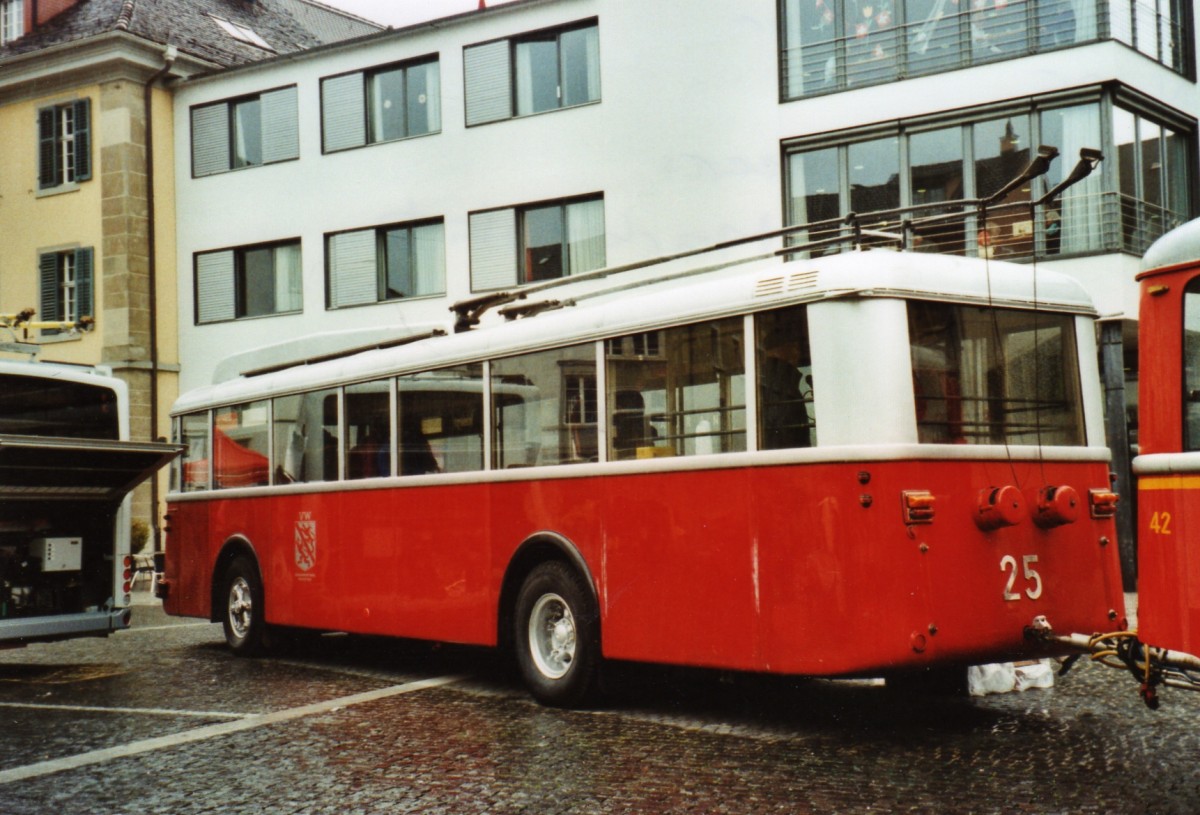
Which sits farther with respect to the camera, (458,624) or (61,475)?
(61,475)

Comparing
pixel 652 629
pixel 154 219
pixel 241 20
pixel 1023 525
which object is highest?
pixel 241 20

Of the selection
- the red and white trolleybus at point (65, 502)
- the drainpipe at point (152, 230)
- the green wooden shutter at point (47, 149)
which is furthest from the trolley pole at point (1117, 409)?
the green wooden shutter at point (47, 149)

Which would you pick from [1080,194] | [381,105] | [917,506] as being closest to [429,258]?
[381,105]

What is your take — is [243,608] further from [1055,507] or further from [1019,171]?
[1019,171]

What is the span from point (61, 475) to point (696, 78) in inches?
554

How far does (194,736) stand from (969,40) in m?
17.1

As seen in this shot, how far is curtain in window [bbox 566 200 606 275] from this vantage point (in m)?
25.1

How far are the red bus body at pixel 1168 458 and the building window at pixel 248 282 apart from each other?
2415 cm

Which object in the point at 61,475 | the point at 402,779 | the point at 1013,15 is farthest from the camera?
the point at 1013,15

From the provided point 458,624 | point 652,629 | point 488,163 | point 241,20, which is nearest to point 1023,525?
point 652,629

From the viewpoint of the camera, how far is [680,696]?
33.1ft

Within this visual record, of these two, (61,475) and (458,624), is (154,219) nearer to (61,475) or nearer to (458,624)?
(61,475)

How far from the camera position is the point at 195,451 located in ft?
48.7

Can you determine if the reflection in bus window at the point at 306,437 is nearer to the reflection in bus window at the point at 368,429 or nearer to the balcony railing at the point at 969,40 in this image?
the reflection in bus window at the point at 368,429
